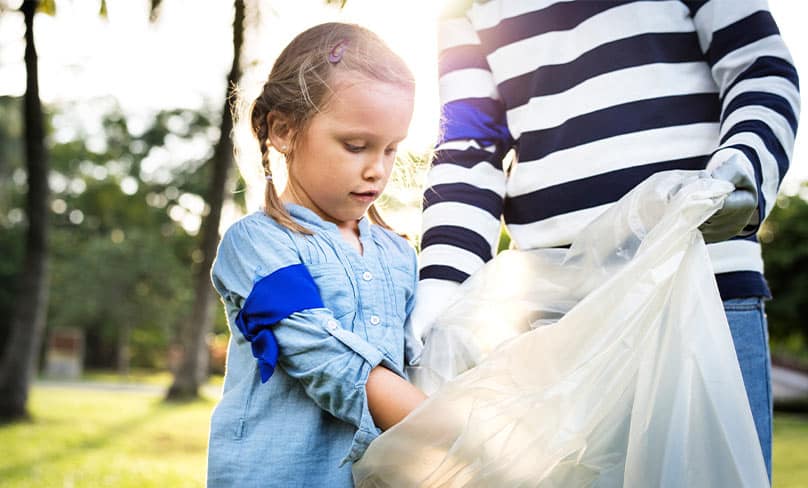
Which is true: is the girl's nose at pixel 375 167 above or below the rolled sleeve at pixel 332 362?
above

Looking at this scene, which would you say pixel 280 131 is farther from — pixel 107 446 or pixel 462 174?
pixel 107 446

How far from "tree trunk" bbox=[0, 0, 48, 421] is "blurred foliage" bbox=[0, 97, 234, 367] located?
46.6ft

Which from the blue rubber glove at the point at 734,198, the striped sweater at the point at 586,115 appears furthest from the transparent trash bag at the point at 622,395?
the striped sweater at the point at 586,115

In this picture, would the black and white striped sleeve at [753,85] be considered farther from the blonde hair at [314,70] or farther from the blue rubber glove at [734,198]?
the blonde hair at [314,70]

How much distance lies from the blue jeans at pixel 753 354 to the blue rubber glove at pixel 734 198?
212 millimetres

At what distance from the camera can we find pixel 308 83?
1280 millimetres

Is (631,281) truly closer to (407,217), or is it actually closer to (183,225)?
(407,217)

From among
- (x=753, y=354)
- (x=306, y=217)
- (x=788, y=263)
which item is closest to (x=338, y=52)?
(x=306, y=217)

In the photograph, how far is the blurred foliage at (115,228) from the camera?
77.6 ft

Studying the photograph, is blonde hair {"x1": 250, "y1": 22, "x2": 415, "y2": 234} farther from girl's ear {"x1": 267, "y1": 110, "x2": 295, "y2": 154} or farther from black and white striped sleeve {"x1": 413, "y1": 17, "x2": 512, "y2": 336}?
black and white striped sleeve {"x1": 413, "y1": 17, "x2": 512, "y2": 336}

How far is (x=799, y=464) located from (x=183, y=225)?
21.2m

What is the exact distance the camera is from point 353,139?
1.24m

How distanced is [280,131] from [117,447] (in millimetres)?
7252

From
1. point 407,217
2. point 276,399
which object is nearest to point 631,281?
point 276,399
